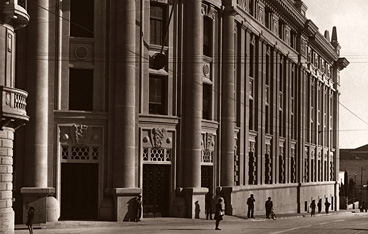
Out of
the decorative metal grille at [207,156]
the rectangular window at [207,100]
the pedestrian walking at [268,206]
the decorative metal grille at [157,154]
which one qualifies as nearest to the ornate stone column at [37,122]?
the decorative metal grille at [157,154]

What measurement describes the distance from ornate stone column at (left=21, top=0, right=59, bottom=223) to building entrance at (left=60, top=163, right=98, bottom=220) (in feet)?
6.41

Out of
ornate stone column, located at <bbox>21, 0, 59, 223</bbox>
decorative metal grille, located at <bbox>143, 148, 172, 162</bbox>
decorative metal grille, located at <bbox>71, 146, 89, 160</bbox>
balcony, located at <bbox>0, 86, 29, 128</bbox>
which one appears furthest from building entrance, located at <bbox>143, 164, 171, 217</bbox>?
balcony, located at <bbox>0, 86, 29, 128</bbox>

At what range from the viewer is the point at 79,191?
1720 inches

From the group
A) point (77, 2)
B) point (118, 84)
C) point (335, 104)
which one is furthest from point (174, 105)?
point (335, 104)

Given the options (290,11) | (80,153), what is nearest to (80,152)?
(80,153)

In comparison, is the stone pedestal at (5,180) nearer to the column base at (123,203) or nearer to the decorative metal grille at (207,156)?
the column base at (123,203)

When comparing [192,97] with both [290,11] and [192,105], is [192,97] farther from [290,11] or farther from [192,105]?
[290,11]

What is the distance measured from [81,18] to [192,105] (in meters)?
8.46

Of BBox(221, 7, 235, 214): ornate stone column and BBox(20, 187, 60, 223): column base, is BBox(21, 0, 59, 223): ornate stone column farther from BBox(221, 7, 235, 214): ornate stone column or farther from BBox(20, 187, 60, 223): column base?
BBox(221, 7, 235, 214): ornate stone column

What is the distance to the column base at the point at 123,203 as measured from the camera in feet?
143

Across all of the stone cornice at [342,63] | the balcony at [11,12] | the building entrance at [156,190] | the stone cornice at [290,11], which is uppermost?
the stone cornice at [290,11]

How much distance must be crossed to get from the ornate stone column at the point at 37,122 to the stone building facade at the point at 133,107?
5cm

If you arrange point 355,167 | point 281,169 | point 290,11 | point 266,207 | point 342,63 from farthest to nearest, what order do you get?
point 355,167
point 342,63
point 290,11
point 281,169
point 266,207

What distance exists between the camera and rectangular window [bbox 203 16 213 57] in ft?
169
